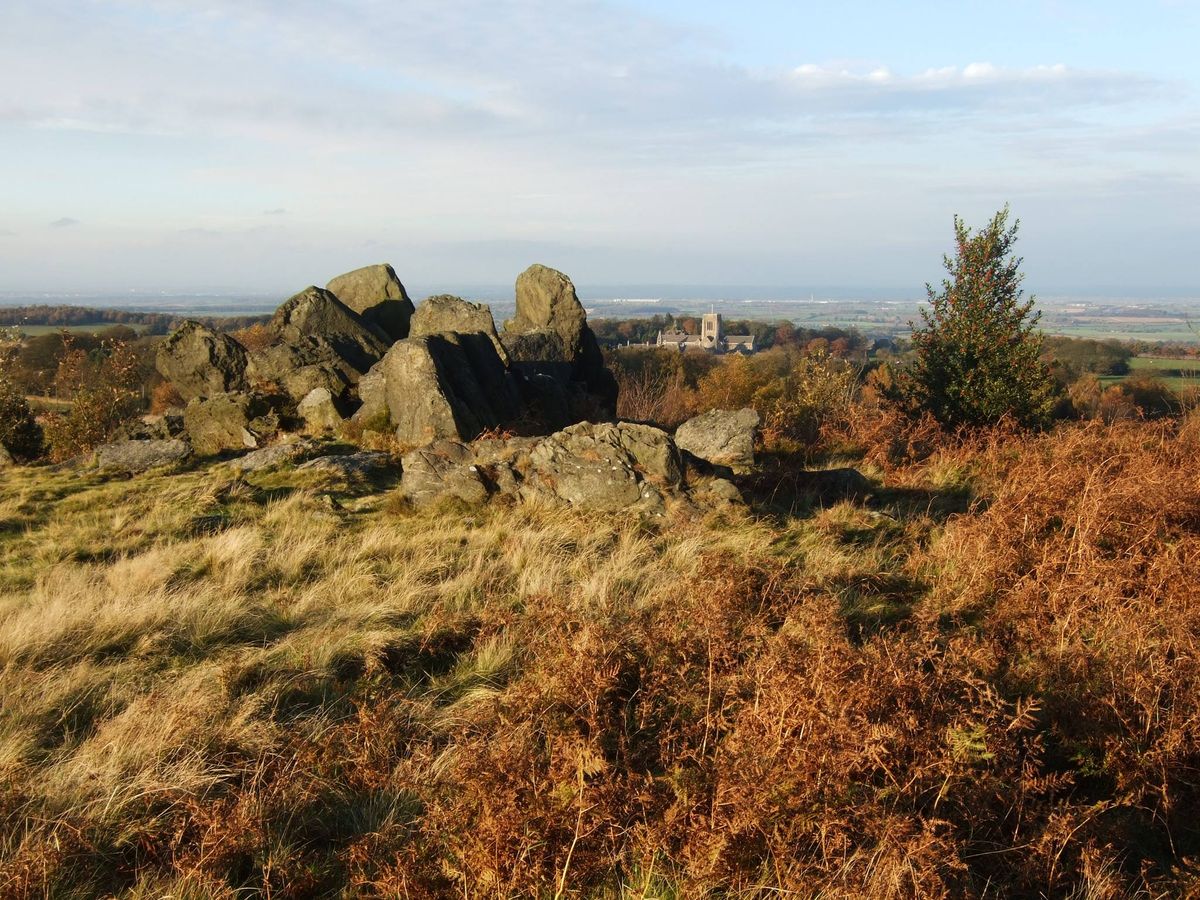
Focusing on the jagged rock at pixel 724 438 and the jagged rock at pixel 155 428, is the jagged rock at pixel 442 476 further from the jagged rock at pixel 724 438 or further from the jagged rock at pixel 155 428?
the jagged rock at pixel 155 428

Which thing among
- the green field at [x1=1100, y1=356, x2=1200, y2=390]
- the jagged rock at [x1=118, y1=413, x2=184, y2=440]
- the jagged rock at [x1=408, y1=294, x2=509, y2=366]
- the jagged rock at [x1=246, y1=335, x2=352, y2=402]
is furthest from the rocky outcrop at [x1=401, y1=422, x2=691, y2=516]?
the green field at [x1=1100, y1=356, x2=1200, y2=390]

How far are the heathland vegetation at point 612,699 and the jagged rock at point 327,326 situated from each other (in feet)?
28.0

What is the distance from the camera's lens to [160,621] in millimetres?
6359

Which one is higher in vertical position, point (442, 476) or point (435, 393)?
point (435, 393)

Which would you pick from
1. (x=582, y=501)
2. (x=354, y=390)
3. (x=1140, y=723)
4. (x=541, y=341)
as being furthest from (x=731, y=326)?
(x=1140, y=723)

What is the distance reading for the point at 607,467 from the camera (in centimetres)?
1017

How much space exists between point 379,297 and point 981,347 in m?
15.0

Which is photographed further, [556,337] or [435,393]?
[556,337]

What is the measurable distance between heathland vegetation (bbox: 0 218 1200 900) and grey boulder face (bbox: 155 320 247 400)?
7.90 m

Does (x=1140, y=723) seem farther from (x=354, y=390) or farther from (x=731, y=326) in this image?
(x=731, y=326)

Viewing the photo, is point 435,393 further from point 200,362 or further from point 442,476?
point 200,362

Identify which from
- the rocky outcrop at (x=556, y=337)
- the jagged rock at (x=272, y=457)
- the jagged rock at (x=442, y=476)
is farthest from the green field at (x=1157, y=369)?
the jagged rock at (x=272, y=457)

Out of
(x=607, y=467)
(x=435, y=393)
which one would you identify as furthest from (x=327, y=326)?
(x=607, y=467)

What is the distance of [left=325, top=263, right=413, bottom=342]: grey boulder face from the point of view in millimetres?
21188
